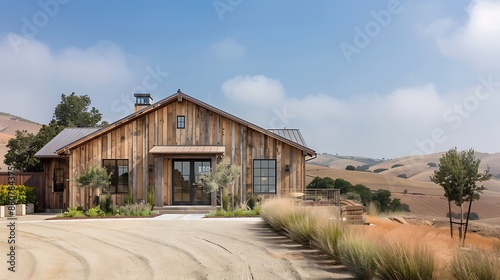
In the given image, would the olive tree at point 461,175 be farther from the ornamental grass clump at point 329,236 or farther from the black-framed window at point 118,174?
the black-framed window at point 118,174

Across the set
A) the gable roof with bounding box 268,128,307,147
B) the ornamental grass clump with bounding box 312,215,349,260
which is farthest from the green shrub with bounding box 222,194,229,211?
the ornamental grass clump with bounding box 312,215,349,260

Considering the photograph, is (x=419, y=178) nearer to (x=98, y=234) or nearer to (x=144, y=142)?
(x=144, y=142)

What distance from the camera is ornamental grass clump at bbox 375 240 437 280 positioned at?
195 inches

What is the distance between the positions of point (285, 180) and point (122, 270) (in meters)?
12.4

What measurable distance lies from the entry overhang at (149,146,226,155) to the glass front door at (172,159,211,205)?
69 cm

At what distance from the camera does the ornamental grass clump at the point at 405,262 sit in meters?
4.96

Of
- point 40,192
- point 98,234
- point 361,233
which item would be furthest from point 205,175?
point 361,233

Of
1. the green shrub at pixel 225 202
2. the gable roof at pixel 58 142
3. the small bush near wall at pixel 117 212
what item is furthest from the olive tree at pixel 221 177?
the gable roof at pixel 58 142

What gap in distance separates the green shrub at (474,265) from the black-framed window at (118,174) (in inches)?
639

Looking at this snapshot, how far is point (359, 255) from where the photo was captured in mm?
5902

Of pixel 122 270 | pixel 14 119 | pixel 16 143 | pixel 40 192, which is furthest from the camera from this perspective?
pixel 14 119

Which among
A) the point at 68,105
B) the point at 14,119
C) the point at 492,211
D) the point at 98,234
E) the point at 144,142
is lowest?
the point at 492,211

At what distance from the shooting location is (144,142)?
1872 centimetres

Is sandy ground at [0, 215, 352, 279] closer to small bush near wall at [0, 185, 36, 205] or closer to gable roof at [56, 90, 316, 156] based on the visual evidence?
gable roof at [56, 90, 316, 156]
